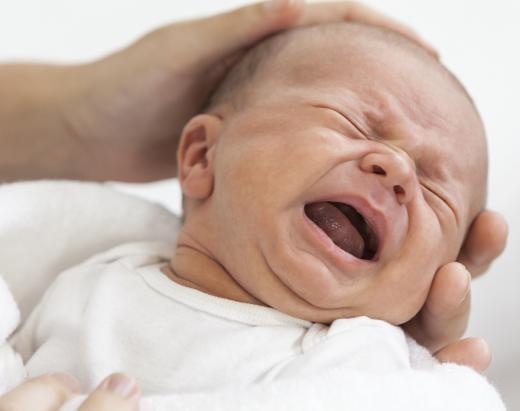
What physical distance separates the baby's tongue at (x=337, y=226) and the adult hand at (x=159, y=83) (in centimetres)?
38

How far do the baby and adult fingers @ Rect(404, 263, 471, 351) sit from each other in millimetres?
21

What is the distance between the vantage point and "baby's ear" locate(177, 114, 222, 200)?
1.15 m

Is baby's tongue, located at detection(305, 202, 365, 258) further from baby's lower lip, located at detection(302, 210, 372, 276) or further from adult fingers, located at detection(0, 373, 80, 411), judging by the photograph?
adult fingers, located at detection(0, 373, 80, 411)

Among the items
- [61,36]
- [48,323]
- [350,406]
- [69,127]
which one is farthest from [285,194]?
[61,36]

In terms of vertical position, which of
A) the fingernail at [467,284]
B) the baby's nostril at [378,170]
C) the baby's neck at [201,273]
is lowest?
the baby's neck at [201,273]

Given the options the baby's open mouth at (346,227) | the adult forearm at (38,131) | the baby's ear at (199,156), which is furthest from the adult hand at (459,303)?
the adult forearm at (38,131)

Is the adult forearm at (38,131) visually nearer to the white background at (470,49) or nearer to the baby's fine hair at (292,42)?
the baby's fine hair at (292,42)

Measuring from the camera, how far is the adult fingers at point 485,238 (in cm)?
120

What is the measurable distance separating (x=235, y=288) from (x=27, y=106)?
0.71 metres

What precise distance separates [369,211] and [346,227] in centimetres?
6

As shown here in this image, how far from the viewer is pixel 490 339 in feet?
4.96

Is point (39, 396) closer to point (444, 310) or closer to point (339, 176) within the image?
point (339, 176)

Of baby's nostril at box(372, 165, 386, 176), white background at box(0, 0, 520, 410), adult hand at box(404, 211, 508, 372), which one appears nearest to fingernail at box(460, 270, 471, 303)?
adult hand at box(404, 211, 508, 372)

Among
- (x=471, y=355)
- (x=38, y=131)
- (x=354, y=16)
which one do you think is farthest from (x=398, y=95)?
(x=38, y=131)
